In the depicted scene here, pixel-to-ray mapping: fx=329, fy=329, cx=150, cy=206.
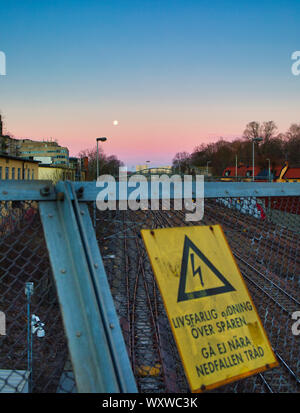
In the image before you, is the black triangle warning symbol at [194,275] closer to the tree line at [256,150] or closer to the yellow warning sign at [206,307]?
the yellow warning sign at [206,307]

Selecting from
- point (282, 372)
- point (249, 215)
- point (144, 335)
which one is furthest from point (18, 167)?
point (249, 215)

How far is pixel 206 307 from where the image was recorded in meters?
1.78

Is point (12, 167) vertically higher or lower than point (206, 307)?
higher

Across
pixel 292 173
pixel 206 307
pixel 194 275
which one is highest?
pixel 292 173

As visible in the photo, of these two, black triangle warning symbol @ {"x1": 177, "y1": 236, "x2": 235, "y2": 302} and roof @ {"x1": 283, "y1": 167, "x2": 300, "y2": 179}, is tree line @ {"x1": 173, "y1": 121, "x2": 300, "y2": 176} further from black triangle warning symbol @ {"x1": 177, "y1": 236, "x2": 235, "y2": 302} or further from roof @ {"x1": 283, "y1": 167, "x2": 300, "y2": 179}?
black triangle warning symbol @ {"x1": 177, "y1": 236, "x2": 235, "y2": 302}

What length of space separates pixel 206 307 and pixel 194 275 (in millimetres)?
182

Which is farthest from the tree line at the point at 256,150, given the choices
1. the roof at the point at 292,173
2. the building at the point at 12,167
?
the building at the point at 12,167

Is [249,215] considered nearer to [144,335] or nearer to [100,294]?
[100,294]

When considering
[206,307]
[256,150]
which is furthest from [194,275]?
[256,150]

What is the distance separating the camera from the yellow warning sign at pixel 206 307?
5.52 feet

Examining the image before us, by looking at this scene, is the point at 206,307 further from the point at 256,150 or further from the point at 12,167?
the point at 256,150

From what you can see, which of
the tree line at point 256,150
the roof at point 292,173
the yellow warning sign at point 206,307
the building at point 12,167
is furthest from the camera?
the tree line at point 256,150

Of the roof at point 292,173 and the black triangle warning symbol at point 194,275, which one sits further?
the roof at point 292,173

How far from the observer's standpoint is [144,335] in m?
8.98
